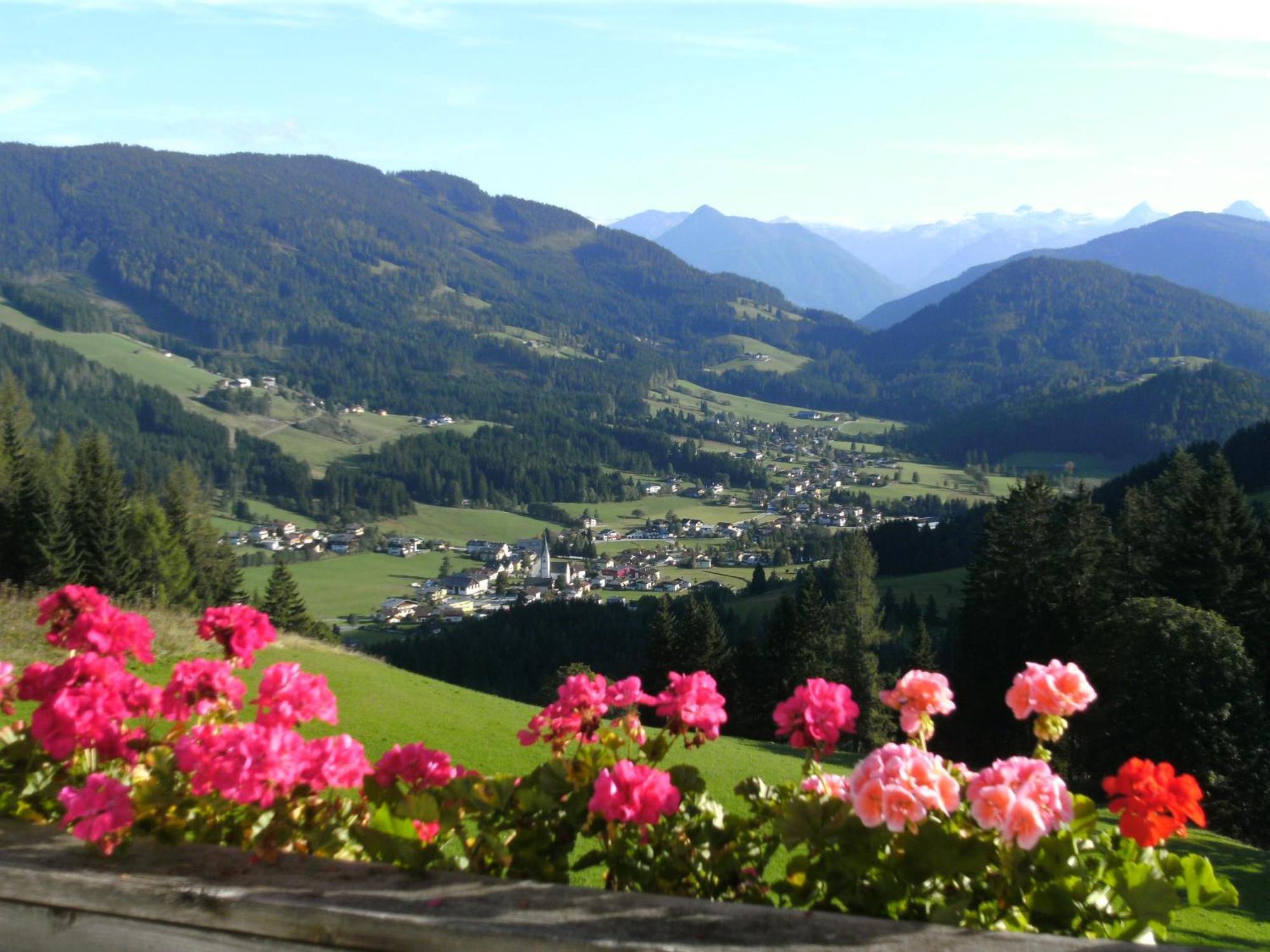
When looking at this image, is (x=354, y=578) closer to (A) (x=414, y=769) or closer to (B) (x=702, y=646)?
(B) (x=702, y=646)

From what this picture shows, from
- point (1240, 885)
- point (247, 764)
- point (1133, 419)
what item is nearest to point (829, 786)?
point (247, 764)

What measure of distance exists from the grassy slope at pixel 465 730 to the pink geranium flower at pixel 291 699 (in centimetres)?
679

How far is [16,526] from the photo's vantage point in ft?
132

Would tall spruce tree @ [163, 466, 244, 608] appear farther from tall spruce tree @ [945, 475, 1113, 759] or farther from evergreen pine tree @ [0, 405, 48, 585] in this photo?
tall spruce tree @ [945, 475, 1113, 759]

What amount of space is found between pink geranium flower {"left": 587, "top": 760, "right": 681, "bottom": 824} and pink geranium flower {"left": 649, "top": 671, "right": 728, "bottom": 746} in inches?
23.8

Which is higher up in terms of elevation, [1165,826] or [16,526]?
[1165,826]

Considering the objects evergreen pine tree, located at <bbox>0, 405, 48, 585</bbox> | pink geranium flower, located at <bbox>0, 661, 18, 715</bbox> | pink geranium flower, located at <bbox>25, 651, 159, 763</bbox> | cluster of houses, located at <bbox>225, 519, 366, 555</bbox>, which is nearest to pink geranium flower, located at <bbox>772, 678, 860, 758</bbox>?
pink geranium flower, located at <bbox>25, 651, 159, 763</bbox>

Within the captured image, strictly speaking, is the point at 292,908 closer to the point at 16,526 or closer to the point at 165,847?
the point at 165,847

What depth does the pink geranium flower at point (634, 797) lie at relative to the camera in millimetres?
2811

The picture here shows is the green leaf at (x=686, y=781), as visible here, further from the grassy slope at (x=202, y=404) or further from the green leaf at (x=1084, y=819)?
the grassy slope at (x=202, y=404)

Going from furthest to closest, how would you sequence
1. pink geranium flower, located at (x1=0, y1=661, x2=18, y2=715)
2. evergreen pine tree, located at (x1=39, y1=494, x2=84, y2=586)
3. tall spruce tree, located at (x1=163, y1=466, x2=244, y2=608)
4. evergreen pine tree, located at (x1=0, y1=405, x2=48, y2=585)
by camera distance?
tall spruce tree, located at (x1=163, y1=466, x2=244, y2=608) < evergreen pine tree, located at (x1=0, y1=405, x2=48, y2=585) < evergreen pine tree, located at (x1=39, y1=494, x2=84, y2=586) < pink geranium flower, located at (x1=0, y1=661, x2=18, y2=715)

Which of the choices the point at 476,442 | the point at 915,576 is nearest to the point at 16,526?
the point at 915,576

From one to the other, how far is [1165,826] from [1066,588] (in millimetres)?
30384

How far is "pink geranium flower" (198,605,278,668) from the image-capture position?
3.99m
